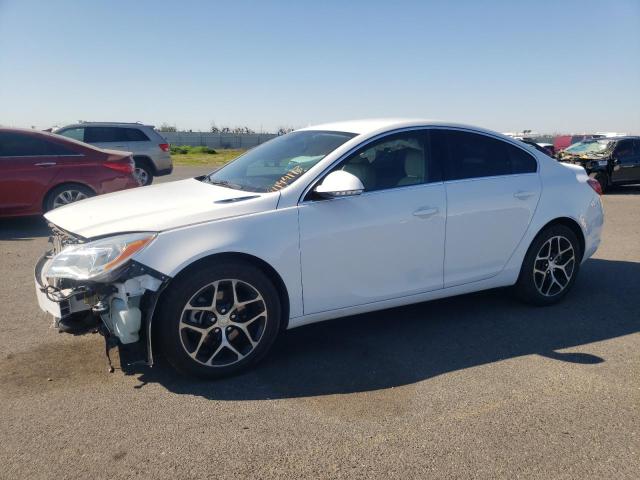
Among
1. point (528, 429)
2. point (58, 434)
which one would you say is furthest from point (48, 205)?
point (528, 429)

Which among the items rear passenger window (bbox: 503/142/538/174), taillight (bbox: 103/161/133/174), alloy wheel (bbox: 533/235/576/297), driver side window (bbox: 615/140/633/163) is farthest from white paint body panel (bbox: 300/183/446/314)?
driver side window (bbox: 615/140/633/163)

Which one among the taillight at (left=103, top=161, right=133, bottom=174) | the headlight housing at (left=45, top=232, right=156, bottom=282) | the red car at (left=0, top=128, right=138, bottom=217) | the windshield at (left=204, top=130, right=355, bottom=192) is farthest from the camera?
the taillight at (left=103, top=161, right=133, bottom=174)

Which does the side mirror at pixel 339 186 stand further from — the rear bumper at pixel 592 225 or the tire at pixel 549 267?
the rear bumper at pixel 592 225

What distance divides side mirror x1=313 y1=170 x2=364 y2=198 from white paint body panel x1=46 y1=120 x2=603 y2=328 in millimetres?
89

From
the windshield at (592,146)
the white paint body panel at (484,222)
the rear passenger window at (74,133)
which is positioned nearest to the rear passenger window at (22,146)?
the rear passenger window at (74,133)

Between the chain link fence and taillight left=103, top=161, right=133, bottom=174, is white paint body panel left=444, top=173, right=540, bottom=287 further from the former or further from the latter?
the chain link fence

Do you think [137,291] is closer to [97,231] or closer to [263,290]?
[97,231]

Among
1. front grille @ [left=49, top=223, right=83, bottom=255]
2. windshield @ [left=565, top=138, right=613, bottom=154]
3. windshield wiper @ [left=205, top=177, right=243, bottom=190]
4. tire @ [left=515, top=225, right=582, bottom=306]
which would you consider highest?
windshield wiper @ [left=205, top=177, right=243, bottom=190]

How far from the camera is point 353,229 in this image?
3.98 metres

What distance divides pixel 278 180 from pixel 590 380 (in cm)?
252

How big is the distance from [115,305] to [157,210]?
0.69 m

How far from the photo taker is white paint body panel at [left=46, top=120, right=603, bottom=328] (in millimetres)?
3609

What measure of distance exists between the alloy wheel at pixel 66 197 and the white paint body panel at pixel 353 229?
4.85 metres

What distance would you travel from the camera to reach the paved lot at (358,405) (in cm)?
280
